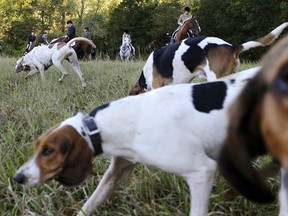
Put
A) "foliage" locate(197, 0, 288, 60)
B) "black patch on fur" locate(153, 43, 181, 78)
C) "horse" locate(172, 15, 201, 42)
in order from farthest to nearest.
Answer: "foliage" locate(197, 0, 288, 60) < "horse" locate(172, 15, 201, 42) < "black patch on fur" locate(153, 43, 181, 78)

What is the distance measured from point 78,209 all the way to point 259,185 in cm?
181

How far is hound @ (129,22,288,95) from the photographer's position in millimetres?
5223

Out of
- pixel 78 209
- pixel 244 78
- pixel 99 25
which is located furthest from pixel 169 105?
pixel 99 25

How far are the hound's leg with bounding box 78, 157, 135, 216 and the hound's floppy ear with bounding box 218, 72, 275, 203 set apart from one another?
178cm

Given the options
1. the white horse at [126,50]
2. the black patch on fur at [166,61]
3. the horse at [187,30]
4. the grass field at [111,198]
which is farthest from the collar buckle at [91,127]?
the white horse at [126,50]

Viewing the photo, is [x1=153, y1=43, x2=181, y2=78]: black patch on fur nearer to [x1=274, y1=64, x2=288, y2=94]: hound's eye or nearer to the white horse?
[x1=274, y1=64, x2=288, y2=94]: hound's eye

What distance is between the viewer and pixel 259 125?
1.19 meters

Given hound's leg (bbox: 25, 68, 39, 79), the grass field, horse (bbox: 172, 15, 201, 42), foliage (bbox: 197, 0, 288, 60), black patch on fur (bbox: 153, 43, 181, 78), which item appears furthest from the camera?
foliage (bbox: 197, 0, 288, 60)

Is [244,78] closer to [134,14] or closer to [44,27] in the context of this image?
[134,14]

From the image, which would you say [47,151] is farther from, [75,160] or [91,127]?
[91,127]

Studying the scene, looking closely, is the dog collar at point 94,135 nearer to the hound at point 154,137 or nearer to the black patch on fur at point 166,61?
the hound at point 154,137

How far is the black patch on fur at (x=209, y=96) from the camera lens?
108 inches

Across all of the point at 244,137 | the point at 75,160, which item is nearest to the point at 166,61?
the point at 75,160

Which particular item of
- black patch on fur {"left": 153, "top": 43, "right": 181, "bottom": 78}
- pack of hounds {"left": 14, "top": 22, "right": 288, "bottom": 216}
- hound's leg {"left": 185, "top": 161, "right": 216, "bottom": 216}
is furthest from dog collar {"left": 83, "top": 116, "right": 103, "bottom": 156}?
black patch on fur {"left": 153, "top": 43, "right": 181, "bottom": 78}
